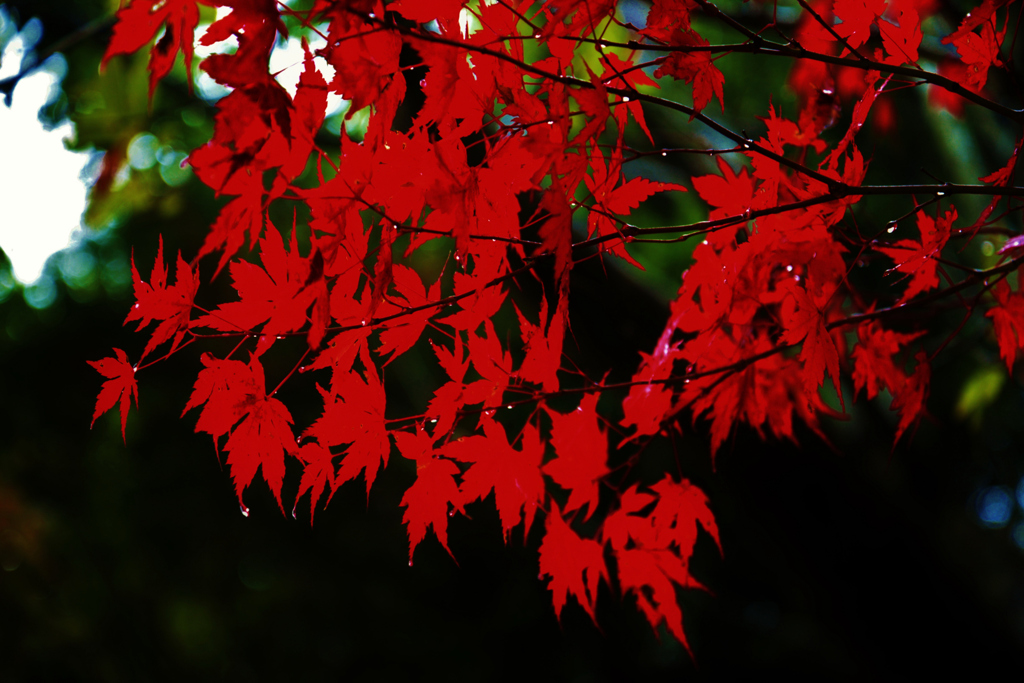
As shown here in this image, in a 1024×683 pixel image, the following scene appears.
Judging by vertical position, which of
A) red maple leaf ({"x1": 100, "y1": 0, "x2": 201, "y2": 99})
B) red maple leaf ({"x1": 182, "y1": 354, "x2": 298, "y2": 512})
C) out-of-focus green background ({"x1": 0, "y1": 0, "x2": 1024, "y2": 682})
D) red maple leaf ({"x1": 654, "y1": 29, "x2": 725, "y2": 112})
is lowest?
Result: out-of-focus green background ({"x1": 0, "y1": 0, "x2": 1024, "y2": 682})

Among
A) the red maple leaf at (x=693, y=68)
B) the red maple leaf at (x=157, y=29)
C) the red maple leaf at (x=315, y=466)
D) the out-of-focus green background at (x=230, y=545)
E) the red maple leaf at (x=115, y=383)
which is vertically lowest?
the out-of-focus green background at (x=230, y=545)

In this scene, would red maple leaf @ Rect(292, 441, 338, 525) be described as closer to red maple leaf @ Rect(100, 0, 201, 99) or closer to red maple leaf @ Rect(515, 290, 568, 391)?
red maple leaf @ Rect(515, 290, 568, 391)

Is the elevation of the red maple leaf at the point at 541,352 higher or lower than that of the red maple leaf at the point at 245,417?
lower

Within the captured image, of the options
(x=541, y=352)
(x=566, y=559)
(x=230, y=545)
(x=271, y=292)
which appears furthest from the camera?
(x=230, y=545)

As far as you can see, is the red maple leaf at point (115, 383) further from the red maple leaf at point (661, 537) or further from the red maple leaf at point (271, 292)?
the red maple leaf at point (661, 537)

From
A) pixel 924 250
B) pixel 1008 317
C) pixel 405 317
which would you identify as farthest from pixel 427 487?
pixel 1008 317

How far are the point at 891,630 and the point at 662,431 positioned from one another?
3.52ft

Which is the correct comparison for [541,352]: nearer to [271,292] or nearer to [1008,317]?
[271,292]

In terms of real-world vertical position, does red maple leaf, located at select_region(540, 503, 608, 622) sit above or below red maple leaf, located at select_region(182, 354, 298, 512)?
below

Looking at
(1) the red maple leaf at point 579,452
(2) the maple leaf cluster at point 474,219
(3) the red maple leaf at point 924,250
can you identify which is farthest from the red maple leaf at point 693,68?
(1) the red maple leaf at point 579,452

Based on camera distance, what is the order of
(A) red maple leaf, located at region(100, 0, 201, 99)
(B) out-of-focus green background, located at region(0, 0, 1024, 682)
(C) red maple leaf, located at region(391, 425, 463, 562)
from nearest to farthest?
(A) red maple leaf, located at region(100, 0, 201, 99)
(C) red maple leaf, located at region(391, 425, 463, 562)
(B) out-of-focus green background, located at region(0, 0, 1024, 682)

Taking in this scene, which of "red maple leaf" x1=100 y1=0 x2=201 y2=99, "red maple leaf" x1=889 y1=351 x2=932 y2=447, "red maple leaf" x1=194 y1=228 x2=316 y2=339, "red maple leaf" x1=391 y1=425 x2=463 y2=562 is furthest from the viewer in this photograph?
"red maple leaf" x1=889 y1=351 x2=932 y2=447

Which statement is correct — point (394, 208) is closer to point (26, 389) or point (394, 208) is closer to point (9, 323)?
point (26, 389)

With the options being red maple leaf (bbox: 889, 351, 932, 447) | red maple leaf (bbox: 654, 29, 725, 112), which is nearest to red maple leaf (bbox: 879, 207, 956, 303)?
red maple leaf (bbox: 889, 351, 932, 447)
